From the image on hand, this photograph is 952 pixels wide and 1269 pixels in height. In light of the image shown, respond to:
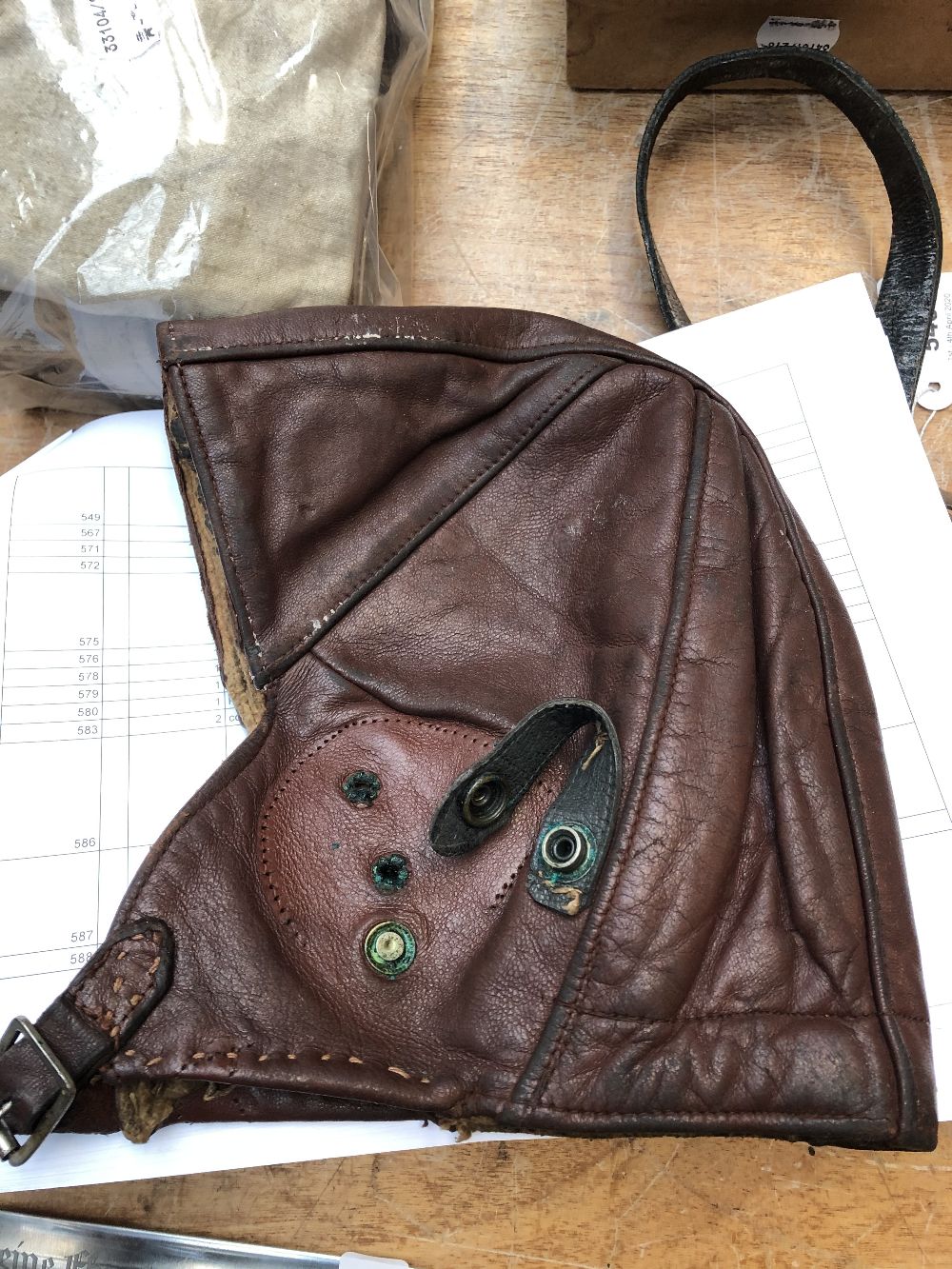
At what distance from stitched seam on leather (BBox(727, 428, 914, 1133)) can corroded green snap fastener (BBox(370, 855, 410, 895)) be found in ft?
0.79

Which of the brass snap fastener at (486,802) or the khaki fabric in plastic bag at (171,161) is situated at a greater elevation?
the khaki fabric in plastic bag at (171,161)

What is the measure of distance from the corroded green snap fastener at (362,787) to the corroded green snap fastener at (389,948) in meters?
0.07

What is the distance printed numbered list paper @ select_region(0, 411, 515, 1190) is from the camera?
22.7 inches

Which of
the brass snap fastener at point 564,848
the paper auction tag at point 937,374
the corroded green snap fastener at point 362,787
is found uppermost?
the paper auction tag at point 937,374

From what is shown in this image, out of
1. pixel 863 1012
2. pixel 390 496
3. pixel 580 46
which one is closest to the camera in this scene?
pixel 863 1012

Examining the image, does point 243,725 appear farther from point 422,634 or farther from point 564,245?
point 564,245

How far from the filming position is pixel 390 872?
1.67 ft

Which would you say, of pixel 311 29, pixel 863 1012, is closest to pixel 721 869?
pixel 863 1012

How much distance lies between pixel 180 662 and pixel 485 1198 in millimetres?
437

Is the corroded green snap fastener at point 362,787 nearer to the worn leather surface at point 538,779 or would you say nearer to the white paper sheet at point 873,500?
the worn leather surface at point 538,779

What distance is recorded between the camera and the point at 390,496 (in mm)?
558

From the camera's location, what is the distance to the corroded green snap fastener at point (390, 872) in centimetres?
51

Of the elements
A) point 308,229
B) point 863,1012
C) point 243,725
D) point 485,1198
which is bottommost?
point 485,1198

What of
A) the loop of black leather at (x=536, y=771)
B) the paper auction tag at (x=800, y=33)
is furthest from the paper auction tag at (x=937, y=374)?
the loop of black leather at (x=536, y=771)
